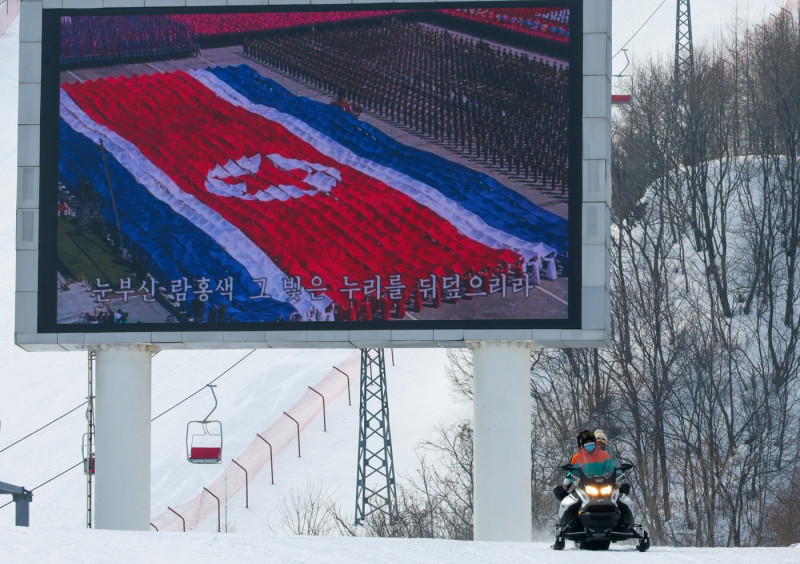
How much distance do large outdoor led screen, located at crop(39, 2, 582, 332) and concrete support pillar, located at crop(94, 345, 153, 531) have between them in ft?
2.02

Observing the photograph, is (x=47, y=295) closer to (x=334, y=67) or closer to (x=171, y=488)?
(x=334, y=67)

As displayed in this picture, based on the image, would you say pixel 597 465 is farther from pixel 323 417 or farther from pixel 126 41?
pixel 323 417

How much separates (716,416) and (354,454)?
10855 mm

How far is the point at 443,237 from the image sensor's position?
24531 millimetres

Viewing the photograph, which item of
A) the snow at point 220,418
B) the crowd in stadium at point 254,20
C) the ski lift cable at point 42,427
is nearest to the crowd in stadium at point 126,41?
the crowd in stadium at point 254,20

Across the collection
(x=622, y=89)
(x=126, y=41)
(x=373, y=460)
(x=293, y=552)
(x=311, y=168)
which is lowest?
(x=373, y=460)

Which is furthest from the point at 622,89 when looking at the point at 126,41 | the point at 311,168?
the point at 311,168

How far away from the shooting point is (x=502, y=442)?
80.8ft

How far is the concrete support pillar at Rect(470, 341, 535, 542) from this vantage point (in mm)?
24453

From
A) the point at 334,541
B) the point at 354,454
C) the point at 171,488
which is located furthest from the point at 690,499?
the point at 334,541

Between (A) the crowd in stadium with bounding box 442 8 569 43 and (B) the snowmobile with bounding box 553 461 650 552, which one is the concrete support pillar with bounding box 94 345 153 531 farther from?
(B) the snowmobile with bounding box 553 461 650 552

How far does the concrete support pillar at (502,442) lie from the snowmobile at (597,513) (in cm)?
567

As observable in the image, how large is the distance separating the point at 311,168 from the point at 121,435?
483 centimetres

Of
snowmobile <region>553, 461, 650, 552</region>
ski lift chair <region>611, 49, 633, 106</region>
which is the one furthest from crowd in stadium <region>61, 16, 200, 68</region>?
ski lift chair <region>611, 49, 633, 106</region>
